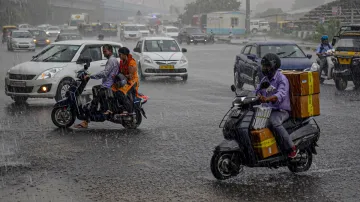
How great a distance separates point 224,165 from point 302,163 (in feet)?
3.84

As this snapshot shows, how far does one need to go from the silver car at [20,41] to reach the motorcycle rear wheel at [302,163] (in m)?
38.2

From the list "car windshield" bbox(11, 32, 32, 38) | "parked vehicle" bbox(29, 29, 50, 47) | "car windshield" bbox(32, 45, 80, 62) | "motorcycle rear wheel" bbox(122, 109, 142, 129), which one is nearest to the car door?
"car windshield" bbox(32, 45, 80, 62)

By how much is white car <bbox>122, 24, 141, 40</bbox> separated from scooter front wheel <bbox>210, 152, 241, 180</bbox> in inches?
2213

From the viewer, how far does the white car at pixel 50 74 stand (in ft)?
48.2

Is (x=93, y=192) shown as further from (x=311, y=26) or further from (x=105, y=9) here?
(x=105, y=9)

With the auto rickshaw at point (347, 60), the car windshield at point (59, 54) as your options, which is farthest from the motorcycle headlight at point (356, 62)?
the car windshield at point (59, 54)

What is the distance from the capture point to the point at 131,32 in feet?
208

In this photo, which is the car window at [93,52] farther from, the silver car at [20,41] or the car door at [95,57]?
the silver car at [20,41]

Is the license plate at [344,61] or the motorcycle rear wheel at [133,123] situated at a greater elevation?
the license plate at [344,61]

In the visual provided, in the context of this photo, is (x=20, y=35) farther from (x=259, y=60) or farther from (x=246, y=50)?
(x=259, y=60)

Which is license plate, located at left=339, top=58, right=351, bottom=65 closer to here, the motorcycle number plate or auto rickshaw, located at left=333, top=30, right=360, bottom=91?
auto rickshaw, located at left=333, top=30, right=360, bottom=91

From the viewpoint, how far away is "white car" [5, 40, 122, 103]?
14680 millimetres

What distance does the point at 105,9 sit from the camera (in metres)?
151

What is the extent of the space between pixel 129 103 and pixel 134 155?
7.94 ft
